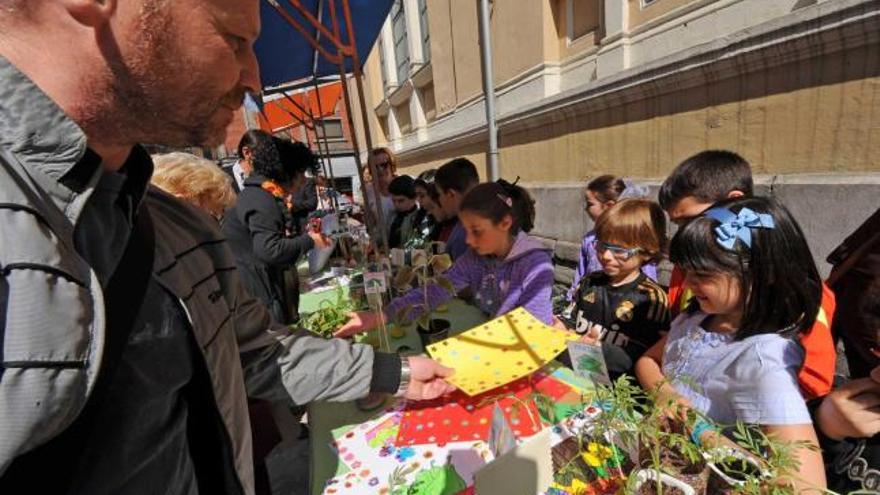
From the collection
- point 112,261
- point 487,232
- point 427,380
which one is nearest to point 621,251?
point 487,232

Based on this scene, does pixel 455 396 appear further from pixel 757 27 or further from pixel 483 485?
pixel 757 27

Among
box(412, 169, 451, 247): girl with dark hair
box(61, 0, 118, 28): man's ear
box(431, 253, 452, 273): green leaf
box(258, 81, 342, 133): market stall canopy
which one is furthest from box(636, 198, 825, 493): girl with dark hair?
box(258, 81, 342, 133): market stall canopy

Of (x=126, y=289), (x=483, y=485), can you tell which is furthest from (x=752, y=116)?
(x=126, y=289)

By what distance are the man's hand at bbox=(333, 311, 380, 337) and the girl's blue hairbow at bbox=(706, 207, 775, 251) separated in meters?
1.38

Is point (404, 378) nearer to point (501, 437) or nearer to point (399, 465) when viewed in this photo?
point (399, 465)

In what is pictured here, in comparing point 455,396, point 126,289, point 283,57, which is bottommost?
point 455,396

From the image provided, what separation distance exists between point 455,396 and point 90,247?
105cm

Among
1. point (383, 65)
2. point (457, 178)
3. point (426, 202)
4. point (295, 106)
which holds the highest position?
point (383, 65)

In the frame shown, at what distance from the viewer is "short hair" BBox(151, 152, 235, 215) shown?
2211 mm

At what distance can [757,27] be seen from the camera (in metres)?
3.44

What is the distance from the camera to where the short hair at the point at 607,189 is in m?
3.36

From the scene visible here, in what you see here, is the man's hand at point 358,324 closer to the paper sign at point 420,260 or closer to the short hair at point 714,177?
the paper sign at point 420,260

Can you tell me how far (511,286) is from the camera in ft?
6.75

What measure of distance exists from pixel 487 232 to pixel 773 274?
1.15m
